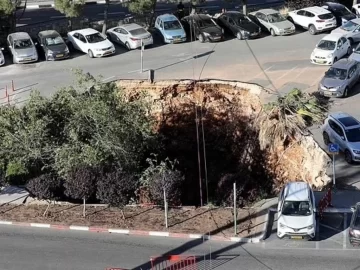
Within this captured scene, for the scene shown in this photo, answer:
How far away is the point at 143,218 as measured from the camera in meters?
24.7

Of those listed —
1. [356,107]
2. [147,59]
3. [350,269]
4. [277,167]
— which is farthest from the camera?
[147,59]

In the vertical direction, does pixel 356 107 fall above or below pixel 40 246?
above

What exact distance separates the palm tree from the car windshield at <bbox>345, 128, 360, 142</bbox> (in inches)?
65.7

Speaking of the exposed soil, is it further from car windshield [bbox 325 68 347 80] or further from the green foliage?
the green foliage

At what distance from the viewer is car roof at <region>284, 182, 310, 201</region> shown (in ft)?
77.8

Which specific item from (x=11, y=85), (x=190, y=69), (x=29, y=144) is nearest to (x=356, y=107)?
(x=190, y=69)

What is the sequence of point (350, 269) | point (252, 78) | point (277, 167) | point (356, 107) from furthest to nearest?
point (252, 78), point (356, 107), point (277, 167), point (350, 269)

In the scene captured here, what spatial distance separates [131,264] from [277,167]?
10.2 m

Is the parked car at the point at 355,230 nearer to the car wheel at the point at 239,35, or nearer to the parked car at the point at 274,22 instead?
the car wheel at the point at 239,35

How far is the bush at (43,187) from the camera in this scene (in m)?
24.4

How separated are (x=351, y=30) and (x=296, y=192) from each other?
63.6 ft

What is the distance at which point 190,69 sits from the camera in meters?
37.6

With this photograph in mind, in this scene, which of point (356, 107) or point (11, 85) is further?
point (11, 85)

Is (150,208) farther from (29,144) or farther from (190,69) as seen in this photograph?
(190,69)
